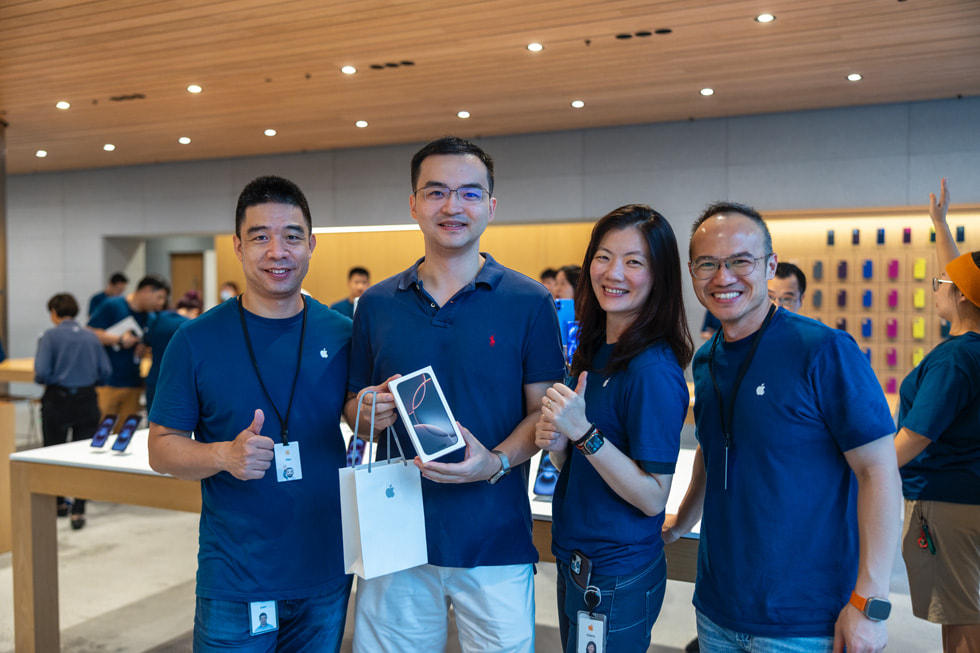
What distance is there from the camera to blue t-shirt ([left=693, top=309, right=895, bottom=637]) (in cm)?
143

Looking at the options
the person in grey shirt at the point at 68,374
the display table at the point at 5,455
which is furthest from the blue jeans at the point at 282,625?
the person in grey shirt at the point at 68,374

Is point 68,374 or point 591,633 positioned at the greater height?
point 68,374

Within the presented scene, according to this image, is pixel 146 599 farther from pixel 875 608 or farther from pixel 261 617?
pixel 875 608

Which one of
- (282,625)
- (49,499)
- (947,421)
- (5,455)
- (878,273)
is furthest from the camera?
(878,273)

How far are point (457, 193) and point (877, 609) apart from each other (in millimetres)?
1161

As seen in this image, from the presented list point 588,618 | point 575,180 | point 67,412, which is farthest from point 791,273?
point 67,412

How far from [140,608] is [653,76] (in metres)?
4.79

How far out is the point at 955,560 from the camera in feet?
7.95

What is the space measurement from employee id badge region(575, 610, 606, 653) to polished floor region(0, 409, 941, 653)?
1.84 metres

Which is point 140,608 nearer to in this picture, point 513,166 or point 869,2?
point 869,2

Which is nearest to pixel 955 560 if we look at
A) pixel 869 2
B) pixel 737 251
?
pixel 737 251

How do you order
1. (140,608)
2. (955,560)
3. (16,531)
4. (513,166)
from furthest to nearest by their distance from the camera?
(513,166) → (140,608) → (16,531) → (955,560)

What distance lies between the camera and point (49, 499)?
10.2 ft

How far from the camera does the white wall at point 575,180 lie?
6285 millimetres
